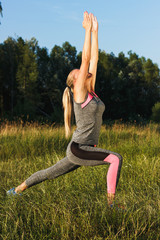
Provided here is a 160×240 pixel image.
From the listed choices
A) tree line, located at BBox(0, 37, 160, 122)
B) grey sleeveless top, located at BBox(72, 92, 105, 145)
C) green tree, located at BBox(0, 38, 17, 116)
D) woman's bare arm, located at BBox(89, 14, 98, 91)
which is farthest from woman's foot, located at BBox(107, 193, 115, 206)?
green tree, located at BBox(0, 38, 17, 116)

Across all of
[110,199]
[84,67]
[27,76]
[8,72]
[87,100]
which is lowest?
[110,199]

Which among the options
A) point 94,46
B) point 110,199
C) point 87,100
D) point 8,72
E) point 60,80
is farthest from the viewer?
point 8,72

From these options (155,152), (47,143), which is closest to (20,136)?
(47,143)

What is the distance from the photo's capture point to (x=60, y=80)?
30609 millimetres

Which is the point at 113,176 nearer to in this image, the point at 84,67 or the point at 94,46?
the point at 84,67

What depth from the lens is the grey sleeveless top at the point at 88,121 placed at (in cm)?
288

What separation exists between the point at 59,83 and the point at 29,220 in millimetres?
28265

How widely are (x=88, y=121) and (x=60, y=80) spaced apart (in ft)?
92.4

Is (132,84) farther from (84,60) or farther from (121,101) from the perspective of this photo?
(84,60)

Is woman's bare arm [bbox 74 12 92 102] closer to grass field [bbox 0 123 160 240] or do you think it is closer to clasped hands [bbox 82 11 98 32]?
clasped hands [bbox 82 11 98 32]

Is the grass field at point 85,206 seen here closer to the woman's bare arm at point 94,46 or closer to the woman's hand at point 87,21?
the woman's bare arm at point 94,46

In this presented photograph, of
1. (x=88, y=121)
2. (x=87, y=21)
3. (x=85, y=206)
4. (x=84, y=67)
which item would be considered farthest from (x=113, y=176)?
(x=87, y=21)

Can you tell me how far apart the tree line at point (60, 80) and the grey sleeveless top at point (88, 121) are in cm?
2642

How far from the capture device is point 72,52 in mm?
36125
